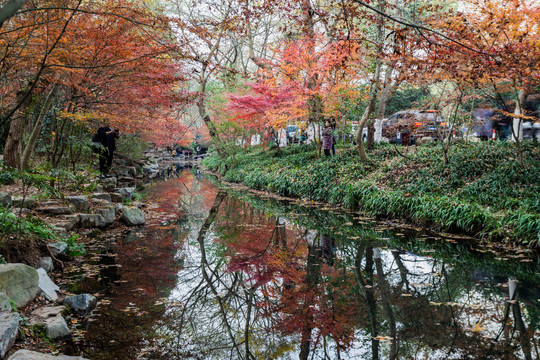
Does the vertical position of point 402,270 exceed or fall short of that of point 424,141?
it falls short

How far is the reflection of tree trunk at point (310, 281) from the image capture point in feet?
10.7

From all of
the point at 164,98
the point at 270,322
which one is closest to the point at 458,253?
the point at 270,322

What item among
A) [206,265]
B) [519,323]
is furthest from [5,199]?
[519,323]

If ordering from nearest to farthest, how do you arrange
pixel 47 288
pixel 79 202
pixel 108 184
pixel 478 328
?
1. pixel 478 328
2. pixel 47 288
3. pixel 79 202
4. pixel 108 184

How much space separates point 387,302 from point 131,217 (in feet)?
20.9

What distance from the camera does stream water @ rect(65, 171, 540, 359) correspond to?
10.7 feet

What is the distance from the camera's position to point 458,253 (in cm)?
618

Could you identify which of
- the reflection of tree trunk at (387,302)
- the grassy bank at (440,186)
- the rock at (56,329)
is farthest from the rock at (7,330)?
the grassy bank at (440,186)

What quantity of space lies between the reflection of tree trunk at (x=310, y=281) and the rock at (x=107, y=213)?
4.53m

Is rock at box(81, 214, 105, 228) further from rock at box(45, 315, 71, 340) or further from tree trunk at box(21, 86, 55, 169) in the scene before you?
rock at box(45, 315, 71, 340)

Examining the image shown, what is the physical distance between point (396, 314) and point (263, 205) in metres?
8.06

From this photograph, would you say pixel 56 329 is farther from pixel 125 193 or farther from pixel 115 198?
pixel 125 193

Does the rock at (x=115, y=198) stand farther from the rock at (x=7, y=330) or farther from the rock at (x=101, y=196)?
the rock at (x=7, y=330)

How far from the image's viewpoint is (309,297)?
14.1 feet
